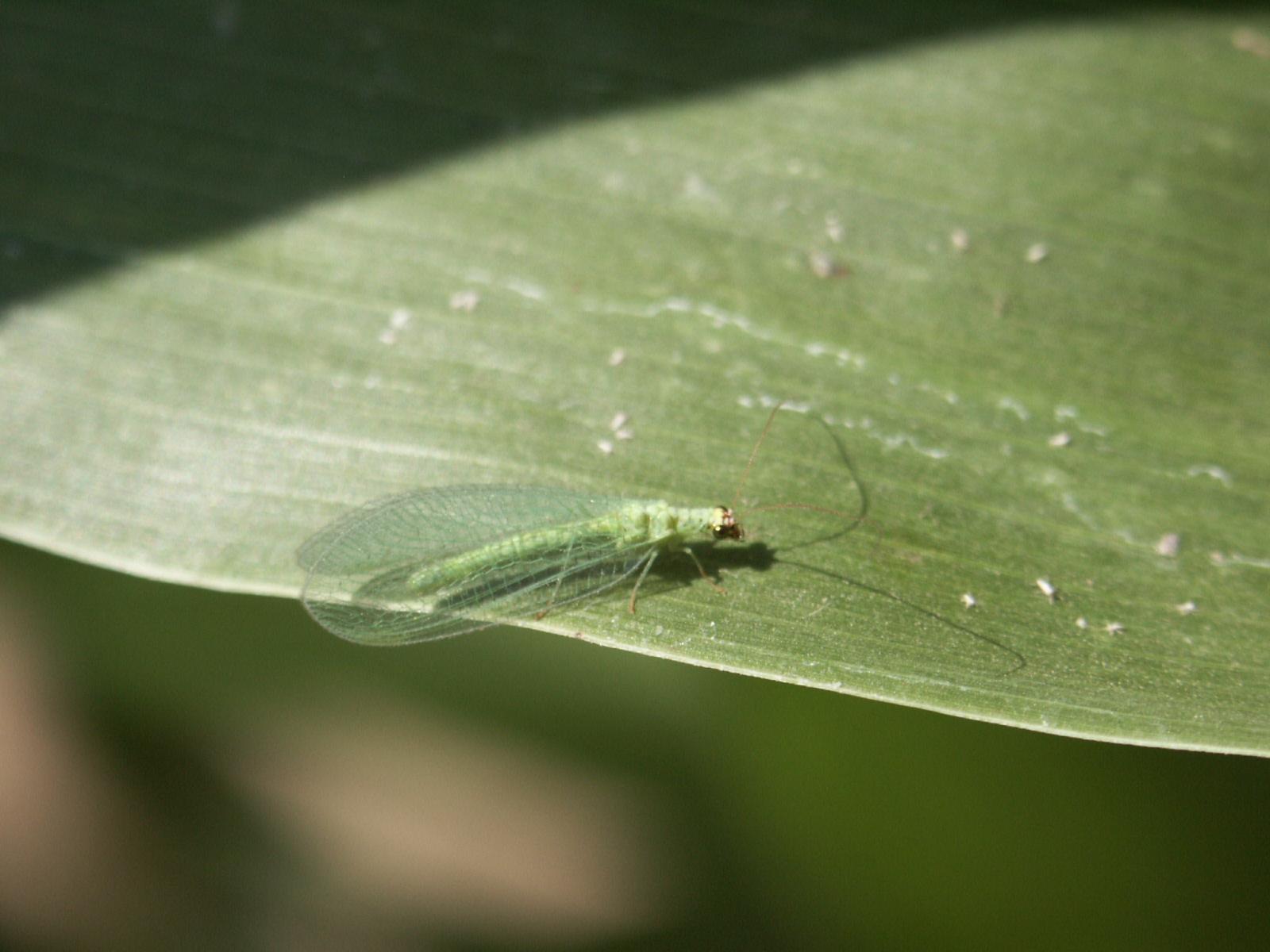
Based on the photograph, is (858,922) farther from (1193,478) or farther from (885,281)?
(885,281)

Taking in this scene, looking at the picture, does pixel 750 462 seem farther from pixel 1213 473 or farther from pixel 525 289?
pixel 1213 473

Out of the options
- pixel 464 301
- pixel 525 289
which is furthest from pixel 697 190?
pixel 464 301

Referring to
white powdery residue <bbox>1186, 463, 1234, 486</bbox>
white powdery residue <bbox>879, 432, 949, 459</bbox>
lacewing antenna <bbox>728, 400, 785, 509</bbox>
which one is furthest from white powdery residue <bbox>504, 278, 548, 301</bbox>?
white powdery residue <bbox>1186, 463, 1234, 486</bbox>

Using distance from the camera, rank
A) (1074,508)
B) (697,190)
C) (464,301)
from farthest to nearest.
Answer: (697,190) < (464,301) < (1074,508)

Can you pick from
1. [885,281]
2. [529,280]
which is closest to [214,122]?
[529,280]

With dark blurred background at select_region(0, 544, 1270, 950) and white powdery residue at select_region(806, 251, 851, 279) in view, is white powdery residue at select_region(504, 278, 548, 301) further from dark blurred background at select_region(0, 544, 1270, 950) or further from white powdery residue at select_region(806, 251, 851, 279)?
dark blurred background at select_region(0, 544, 1270, 950)
